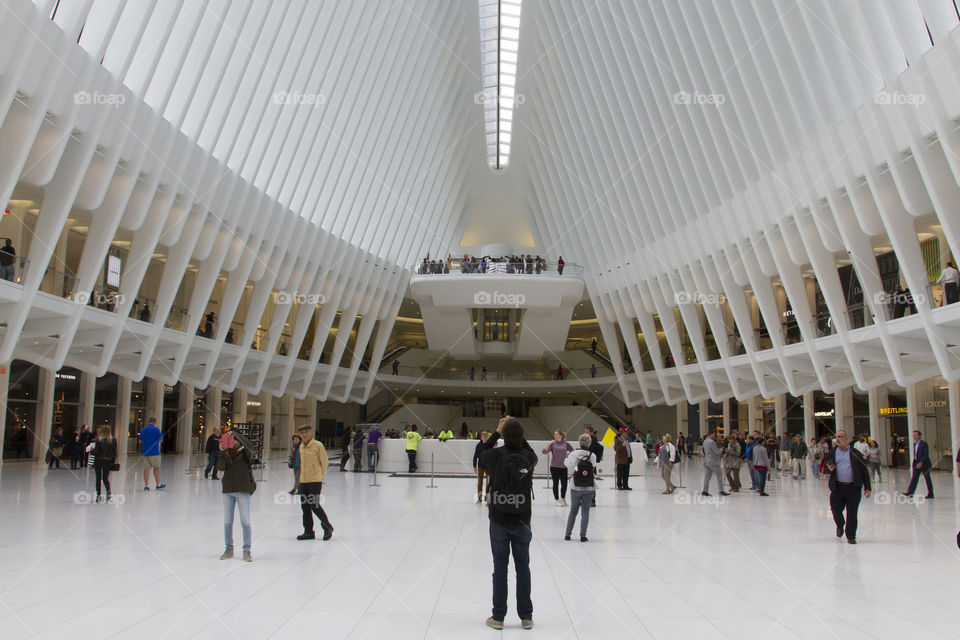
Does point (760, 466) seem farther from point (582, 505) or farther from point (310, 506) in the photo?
point (310, 506)

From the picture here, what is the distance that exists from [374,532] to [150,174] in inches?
487

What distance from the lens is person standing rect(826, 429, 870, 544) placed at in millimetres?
9398

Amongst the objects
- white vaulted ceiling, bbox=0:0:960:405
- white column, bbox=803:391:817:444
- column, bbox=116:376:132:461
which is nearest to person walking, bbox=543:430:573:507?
white vaulted ceiling, bbox=0:0:960:405

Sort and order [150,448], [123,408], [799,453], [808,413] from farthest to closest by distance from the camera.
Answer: [808,413], [123,408], [799,453], [150,448]

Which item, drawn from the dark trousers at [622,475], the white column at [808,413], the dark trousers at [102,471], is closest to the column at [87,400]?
the dark trousers at [102,471]

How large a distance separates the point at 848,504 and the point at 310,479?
691cm

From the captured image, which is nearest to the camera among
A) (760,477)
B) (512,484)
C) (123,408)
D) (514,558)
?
(514,558)

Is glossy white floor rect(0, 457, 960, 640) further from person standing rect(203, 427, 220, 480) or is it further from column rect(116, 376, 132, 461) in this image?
column rect(116, 376, 132, 461)

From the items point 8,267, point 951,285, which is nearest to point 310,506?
point 8,267

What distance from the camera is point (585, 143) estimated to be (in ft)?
107

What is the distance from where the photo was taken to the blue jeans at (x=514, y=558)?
220 inches

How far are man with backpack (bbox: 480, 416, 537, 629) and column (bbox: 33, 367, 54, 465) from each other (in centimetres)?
2233

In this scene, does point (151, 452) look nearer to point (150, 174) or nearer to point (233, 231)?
point (150, 174)

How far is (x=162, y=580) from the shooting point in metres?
6.80
